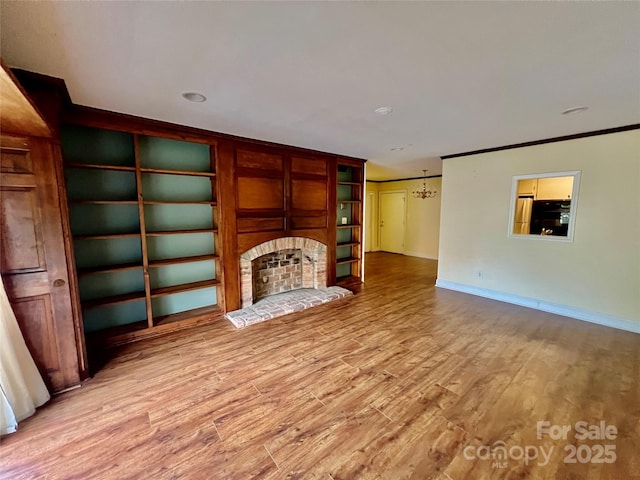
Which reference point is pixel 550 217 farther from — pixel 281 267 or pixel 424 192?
pixel 281 267

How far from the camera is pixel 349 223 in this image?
5.48 m

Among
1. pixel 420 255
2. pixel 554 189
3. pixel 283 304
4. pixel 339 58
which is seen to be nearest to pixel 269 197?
pixel 283 304

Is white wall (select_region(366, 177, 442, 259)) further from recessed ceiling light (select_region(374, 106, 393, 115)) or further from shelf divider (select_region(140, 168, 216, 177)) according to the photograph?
shelf divider (select_region(140, 168, 216, 177))

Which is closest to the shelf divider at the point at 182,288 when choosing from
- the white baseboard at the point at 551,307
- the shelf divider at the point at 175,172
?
the shelf divider at the point at 175,172

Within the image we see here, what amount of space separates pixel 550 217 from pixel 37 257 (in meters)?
6.24

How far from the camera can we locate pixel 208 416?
6.49 feet

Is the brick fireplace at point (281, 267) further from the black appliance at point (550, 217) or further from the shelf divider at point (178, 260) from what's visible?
the black appliance at point (550, 217)

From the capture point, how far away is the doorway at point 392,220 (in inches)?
342

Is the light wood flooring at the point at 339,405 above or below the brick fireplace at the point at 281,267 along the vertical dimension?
below

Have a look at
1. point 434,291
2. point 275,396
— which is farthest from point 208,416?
point 434,291

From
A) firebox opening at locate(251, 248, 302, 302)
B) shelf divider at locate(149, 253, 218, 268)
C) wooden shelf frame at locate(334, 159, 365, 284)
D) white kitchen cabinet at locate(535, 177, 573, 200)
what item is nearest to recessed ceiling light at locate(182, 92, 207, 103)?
shelf divider at locate(149, 253, 218, 268)

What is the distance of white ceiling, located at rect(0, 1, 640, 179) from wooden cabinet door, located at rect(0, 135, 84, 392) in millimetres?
644

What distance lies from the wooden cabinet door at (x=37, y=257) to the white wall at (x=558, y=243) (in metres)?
5.37

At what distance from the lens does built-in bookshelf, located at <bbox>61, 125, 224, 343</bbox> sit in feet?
9.34
